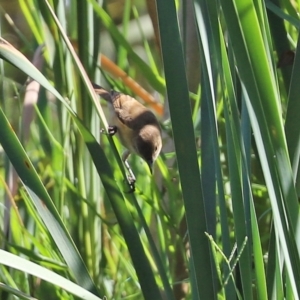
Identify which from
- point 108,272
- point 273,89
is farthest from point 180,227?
point 273,89

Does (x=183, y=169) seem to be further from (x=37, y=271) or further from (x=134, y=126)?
(x=134, y=126)

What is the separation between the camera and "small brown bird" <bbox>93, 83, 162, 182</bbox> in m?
1.37

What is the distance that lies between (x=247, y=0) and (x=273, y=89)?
85 millimetres

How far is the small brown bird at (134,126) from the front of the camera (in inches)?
54.0

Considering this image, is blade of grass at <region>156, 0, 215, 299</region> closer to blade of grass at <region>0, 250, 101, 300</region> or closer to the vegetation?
the vegetation

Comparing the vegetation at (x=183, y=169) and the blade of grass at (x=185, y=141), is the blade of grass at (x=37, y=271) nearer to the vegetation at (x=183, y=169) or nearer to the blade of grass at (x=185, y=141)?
the vegetation at (x=183, y=169)

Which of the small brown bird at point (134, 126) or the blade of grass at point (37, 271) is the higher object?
the small brown bird at point (134, 126)

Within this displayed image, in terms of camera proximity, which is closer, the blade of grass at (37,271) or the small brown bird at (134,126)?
the blade of grass at (37,271)

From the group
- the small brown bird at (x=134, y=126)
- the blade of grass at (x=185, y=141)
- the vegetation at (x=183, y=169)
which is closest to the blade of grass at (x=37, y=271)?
the vegetation at (x=183, y=169)

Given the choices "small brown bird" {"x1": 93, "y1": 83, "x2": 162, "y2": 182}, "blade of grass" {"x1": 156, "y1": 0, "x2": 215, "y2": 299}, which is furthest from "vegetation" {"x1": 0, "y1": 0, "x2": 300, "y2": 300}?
"small brown bird" {"x1": 93, "y1": 83, "x2": 162, "y2": 182}

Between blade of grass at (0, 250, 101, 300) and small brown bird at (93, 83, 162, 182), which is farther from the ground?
small brown bird at (93, 83, 162, 182)

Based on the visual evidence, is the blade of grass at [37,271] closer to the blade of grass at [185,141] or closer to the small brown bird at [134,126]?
the blade of grass at [185,141]

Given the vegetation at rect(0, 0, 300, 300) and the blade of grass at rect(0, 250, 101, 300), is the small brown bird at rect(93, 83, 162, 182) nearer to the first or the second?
the vegetation at rect(0, 0, 300, 300)

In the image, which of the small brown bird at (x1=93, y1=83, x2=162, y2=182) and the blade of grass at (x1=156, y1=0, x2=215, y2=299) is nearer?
the blade of grass at (x1=156, y1=0, x2=215, y2=299)
